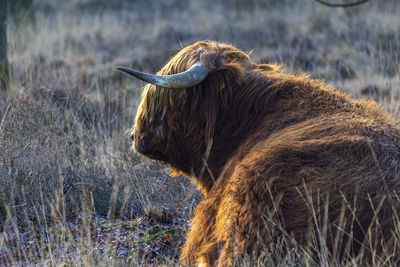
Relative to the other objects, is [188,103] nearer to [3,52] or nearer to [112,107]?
[112,107]

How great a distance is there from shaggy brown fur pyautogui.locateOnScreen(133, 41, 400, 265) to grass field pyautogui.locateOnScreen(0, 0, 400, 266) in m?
0.20

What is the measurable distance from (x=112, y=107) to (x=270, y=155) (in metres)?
4.33

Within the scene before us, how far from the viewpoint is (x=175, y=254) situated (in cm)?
396

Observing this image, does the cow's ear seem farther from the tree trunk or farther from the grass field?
the tree trunk

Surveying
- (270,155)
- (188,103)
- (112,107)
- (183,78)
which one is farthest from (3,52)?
(270,155)

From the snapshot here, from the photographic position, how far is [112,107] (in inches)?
287

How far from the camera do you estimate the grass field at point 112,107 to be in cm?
405

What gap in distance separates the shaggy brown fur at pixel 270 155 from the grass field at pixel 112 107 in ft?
0.66

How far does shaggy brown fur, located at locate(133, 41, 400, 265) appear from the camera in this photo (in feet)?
9.67

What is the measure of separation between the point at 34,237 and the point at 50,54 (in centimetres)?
814

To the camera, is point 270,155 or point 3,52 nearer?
point 270,155

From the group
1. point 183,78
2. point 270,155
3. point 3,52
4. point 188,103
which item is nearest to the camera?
point 270,155

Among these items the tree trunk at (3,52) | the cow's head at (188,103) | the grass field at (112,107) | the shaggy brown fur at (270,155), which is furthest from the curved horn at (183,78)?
the tree trunk at (3,52)

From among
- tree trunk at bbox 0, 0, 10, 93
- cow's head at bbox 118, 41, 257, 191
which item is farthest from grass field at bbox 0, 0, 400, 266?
cow's head at bbox 118, 41, 257, 191
